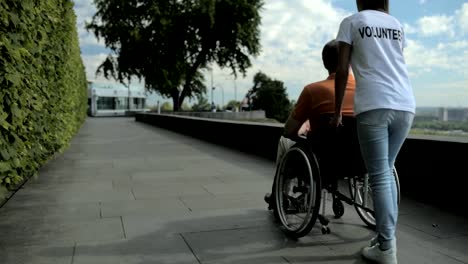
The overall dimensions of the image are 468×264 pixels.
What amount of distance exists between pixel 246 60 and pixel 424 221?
34.2 meters

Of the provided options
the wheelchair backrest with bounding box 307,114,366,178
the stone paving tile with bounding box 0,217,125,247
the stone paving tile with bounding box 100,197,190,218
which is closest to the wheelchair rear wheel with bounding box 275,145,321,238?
the wheelchair backrest with bounding box 307,114,366,178

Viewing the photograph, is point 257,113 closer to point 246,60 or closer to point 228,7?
point 246,60

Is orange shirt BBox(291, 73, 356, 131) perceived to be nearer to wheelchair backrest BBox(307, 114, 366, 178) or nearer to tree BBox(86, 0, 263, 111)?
wheelchair backrest BBox(307, 114, 366, 178)

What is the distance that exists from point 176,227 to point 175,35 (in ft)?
109

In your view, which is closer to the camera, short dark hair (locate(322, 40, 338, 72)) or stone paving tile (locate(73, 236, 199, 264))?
stone paving tile (locate(73, 236, 199, 264))

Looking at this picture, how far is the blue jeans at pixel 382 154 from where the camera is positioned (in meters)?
3.44

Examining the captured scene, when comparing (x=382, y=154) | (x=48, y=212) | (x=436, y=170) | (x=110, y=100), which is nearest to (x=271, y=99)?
(x=110, y=100)

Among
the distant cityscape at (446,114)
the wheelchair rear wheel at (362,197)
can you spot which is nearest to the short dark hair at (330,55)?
the wheelchair rear wheel at (362,197)

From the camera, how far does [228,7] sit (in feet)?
117

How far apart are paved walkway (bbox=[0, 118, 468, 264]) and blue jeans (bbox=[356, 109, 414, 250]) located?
1.20 feet

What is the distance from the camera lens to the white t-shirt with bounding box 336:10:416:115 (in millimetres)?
3445

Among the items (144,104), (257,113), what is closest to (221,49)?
(257,113)

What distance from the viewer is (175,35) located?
36594 millimetres

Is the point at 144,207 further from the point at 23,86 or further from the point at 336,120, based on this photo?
the point at 336,120
